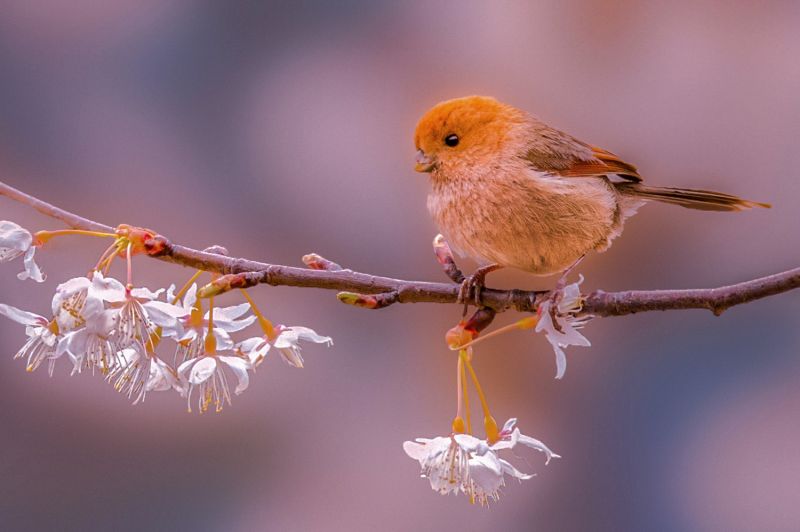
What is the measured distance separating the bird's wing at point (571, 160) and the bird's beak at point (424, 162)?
0.10m

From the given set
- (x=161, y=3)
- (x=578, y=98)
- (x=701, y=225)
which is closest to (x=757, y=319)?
(x=701, y=225)

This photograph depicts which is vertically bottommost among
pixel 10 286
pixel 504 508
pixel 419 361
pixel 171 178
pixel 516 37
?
pixel 504 508

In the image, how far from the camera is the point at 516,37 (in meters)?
1.24

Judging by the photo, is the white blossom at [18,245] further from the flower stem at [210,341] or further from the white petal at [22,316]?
the flower stem at [210,341]

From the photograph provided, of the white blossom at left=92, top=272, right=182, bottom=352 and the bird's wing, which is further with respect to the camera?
the bird's wing

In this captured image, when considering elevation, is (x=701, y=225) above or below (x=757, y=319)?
above

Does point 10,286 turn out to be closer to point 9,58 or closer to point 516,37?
point 9,58

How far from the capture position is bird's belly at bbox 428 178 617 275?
770mm

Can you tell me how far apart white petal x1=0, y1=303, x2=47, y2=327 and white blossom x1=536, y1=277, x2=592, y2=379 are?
0.40m

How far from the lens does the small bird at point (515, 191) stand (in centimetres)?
77

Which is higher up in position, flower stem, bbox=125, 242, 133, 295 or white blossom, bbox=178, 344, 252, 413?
flower stem, bbox=125, 242, 133, 295

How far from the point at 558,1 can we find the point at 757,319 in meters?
0.59

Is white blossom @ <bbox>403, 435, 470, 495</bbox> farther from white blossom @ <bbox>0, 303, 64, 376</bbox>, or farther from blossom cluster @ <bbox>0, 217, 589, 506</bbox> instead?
white blossom @ <bbox>0, 303, 64, 376</bbox>

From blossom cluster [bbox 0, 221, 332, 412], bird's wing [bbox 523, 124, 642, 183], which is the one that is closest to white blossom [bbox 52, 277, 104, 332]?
blossom cluster [bbox 0, 221, 332, 412]
